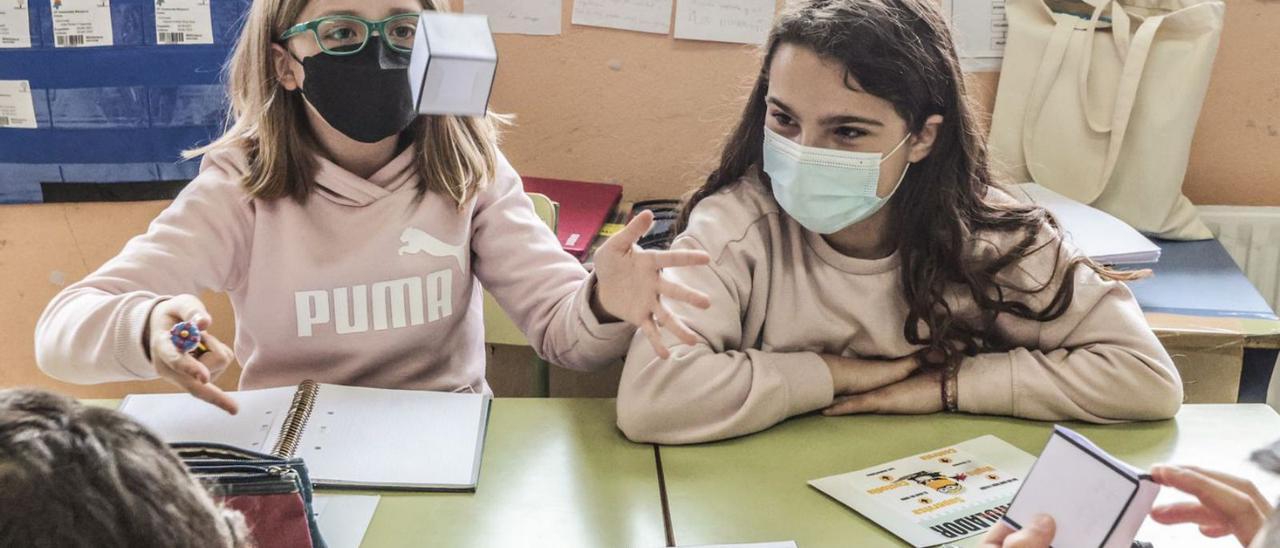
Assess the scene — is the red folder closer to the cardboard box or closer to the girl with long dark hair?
the girl with long dark hair

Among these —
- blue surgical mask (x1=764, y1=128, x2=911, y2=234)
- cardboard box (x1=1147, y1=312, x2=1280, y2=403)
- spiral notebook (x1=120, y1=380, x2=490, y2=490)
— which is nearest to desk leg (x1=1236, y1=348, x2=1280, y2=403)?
cardboard box (x1=1147, y1=312, x2=1280, y2=403)

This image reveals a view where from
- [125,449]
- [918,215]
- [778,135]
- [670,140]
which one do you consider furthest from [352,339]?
[670,140]

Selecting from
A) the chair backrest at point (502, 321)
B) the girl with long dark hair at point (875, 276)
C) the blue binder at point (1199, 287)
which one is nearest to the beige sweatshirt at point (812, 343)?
the girl with long dark hair at point (875, 276)

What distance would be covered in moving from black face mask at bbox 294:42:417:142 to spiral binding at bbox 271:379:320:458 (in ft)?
1.14

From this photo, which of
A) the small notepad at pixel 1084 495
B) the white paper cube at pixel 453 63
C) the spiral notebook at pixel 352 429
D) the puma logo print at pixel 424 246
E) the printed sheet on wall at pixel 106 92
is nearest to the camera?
the white paper cube at pixel 453 63

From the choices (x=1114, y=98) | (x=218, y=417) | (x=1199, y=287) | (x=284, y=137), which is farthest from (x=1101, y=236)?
(x=218, y=417)

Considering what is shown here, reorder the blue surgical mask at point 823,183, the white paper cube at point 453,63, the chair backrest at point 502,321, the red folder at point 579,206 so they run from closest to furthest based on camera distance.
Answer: the white paper cube at point 453,63 < the blue surgical mask at point 823,183 < the chair backrest at point 502,321 < the red folder at point 579,206

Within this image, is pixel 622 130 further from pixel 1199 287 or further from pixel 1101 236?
pixel 1199 287

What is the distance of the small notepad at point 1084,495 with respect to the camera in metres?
0.93

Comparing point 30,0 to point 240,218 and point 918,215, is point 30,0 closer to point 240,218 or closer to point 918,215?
point 240,218

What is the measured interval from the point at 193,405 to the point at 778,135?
89cm

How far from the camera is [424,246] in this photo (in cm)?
164

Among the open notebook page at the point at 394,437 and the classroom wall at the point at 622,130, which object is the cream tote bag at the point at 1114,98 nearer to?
the classroom wall at the point at 622,130

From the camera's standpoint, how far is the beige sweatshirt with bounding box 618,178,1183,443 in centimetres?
141
